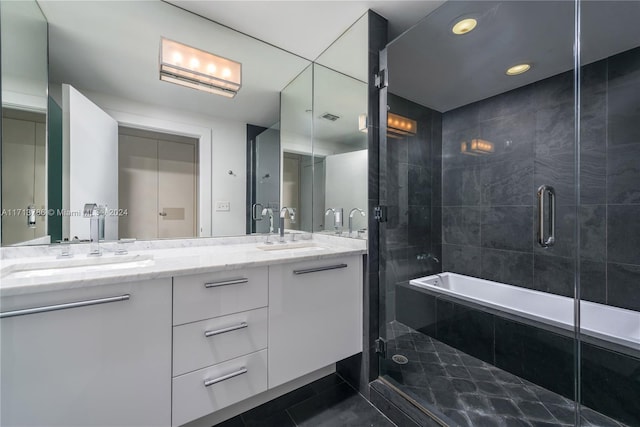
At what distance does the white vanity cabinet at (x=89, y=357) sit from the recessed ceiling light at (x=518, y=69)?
282 cm

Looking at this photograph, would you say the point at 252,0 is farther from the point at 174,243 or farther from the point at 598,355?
the point at 598,355

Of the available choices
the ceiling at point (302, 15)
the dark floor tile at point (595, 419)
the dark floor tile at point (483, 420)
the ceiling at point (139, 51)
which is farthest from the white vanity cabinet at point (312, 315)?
the ceiling at point (302, 15)

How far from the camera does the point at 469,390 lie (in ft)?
4.84

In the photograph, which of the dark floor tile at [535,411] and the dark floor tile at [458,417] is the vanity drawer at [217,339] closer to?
the dark floor tile at [458,417]

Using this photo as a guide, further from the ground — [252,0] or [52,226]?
[252,0]

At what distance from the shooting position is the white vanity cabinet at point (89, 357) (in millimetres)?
752

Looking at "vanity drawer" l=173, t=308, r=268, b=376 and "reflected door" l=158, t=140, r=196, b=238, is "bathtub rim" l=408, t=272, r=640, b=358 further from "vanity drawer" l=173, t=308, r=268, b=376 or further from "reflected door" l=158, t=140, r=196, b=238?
"reflected door" l=158, t=140, r=196, b=238

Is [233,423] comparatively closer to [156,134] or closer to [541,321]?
[156,134]

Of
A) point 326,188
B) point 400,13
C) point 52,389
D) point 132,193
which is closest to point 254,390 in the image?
point 52,389

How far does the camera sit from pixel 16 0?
44.4 inches

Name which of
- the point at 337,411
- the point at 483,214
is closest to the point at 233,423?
the point at 337,411

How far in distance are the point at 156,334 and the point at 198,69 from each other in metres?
1.59

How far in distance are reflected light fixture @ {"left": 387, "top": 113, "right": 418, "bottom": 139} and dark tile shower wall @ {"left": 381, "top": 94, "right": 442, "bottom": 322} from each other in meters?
0.04

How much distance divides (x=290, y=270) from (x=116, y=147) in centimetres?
121
